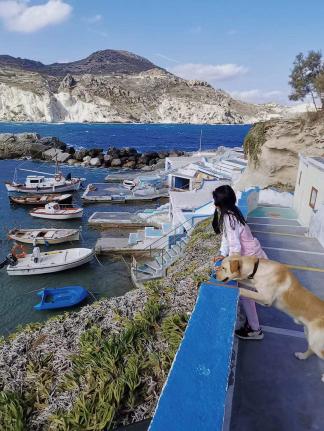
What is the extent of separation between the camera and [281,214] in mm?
16234

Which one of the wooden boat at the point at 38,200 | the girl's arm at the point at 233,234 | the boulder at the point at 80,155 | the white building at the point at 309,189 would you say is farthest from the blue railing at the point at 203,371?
the boulder at the point at 80,155

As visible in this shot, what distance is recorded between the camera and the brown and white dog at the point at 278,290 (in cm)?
427

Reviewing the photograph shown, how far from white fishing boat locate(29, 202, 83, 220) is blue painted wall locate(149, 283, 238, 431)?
1334 inches

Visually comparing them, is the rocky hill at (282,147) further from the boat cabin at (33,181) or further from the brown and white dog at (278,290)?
the boat cabin at (33,181)

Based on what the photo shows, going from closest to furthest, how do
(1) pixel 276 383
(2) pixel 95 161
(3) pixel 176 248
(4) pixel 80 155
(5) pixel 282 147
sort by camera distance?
(1) pixel 276 383
(3) pixel 176 248
(5) pixel 282 147
(2) pixel 95 161
(4) pixel 80 155

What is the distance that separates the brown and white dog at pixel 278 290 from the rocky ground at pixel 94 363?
58.3 inches

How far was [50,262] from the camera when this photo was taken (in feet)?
80.3

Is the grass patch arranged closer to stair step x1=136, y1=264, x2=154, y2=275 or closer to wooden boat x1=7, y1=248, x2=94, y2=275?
stair step x1=136, y1=264, x2=154, y2=275

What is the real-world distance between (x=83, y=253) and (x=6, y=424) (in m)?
21.9

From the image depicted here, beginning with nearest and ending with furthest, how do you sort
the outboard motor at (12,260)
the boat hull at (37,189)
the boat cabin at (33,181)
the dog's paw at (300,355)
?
the dog's paw at (300,355) → the outboard motor at (12,260) → the boat hull at (37,189) → the boat cabin at (33,181)

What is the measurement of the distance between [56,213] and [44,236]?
7064mm

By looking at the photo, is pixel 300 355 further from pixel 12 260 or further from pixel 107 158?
pixel 107 158

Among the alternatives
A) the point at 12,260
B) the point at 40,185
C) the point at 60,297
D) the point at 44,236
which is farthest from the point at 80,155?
the point at 60,297

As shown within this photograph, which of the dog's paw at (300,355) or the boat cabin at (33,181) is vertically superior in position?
the dog's paw at (300,355)
